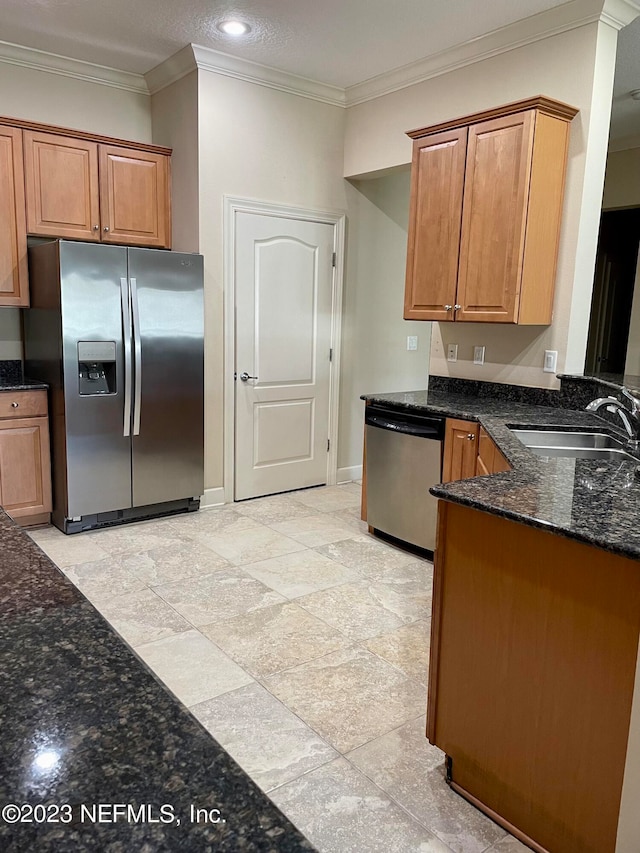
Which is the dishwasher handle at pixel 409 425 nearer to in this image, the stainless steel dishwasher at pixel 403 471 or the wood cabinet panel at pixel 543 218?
the stainless steel dishwasher at pixel 403 471

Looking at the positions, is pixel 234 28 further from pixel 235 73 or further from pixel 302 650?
pixel 302 650

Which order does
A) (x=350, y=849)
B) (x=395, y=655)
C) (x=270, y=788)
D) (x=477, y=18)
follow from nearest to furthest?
(x=350, y=849)
(x=270, y=788)
(x=395, y=655)
(x=477, y=18)

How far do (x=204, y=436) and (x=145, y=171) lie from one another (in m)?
1.79

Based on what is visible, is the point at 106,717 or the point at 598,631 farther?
the point at 598,631

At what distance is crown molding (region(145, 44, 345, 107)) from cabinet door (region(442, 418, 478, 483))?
2.63 meters

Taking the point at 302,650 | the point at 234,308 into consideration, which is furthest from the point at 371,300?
the point at 302,650

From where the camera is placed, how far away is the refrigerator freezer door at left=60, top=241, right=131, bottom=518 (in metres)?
3.61

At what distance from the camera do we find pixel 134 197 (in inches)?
166

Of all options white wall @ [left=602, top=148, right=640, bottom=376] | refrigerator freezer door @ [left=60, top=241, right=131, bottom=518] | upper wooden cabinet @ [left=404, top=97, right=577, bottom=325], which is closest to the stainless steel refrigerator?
refrigerator freezer door @ [left=60, top=241, right=131, bottom=518]

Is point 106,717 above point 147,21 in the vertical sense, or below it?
below

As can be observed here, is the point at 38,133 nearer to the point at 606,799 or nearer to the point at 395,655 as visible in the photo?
the point at 395,655

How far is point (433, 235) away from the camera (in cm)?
368

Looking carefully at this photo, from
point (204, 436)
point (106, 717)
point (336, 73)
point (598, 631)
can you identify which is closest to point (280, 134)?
point (336, 73)

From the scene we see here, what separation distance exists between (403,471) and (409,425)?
28cm
